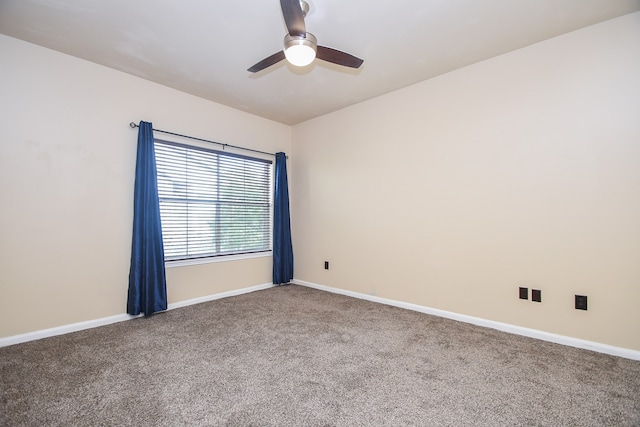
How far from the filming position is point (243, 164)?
431cm

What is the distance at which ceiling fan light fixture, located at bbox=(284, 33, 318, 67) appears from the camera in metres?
1.93

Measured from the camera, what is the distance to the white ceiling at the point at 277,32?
2.17 m

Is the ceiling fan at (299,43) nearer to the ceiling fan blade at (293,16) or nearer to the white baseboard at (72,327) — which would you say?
the ceiling fan blade at (293,16)

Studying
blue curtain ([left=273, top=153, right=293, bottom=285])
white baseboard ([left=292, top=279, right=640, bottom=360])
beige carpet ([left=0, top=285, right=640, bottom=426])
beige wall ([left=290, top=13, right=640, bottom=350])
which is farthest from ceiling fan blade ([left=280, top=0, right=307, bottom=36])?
white baseboard ([left=292, top=279, right=640, bottom=360])

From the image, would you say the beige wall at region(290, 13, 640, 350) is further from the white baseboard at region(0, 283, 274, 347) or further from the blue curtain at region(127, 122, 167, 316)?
the blue curtain at region(127, 122, 167, 316)

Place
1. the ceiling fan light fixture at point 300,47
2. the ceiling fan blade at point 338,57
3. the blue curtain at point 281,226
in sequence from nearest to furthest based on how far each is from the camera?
1. the ceiling fan light fixture at point 300,47
2. the ceiling fan blade at point 338,57
3. the blue curtain at point 281,226

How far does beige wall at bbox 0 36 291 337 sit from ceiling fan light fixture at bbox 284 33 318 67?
223cm

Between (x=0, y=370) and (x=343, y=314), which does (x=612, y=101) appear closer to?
(x=343, y=314)

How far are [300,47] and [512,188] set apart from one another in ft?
7.58

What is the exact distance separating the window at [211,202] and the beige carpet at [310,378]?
1.14 metres

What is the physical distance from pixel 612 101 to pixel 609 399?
2.19m

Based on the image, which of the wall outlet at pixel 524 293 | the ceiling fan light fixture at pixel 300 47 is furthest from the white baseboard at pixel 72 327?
the wall outlet at pixel 524 293

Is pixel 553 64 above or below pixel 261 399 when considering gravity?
above

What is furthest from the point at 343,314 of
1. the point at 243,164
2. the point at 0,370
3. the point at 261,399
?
the point at 0,370
